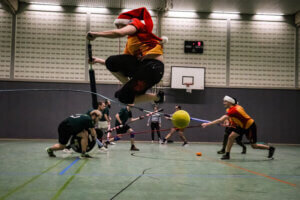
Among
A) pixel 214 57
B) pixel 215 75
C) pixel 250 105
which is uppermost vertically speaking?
pixel 214 57

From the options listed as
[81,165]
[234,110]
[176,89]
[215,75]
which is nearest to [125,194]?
[81,165]

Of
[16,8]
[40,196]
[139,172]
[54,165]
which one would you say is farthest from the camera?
[16,8]

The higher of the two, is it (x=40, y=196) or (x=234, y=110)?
(x=234, y=110)

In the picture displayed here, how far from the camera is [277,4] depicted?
15328 millimetres

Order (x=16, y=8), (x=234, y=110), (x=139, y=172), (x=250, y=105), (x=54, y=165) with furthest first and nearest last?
(x=250, y=105) → (x=16, y=8) → (x=234, y=110) → (x=54, y=165) → (x=139, y=172)

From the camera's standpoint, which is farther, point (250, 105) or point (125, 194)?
point (250, 105)

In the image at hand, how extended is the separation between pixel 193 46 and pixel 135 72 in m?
12.9

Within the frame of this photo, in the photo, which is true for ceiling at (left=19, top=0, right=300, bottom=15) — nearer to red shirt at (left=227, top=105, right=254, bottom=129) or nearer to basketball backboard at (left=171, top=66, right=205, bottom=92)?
basketball backboard at (left=171, top=66, right=205, bottom=92)

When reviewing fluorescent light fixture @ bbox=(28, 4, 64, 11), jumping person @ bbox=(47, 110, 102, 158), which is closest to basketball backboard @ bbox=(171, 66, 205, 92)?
fluorescent light fixture @ bbox=(28, 4, 64, 11)

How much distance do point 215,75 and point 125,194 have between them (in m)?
13.5

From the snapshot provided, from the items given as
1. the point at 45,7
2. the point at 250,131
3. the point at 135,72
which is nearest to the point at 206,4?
the point at 45,7

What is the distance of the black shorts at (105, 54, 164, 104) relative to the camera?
3.56 metres

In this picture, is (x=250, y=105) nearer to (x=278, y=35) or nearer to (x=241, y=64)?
(x=241, y=64)

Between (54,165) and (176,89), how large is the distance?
10473mm
